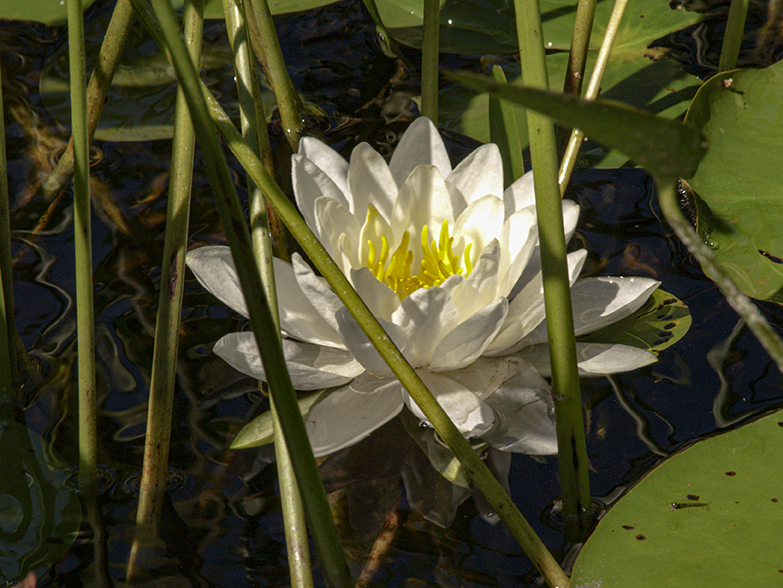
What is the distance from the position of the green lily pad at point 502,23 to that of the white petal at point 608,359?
3.43ft

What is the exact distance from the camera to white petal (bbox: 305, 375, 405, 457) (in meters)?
0.93

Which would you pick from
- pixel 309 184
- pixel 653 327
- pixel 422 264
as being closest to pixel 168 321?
pixel 309 184

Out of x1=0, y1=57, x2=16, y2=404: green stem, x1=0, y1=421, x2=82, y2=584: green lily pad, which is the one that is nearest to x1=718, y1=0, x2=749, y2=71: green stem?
x1=0, y1=57, x2=16, y2=404: green stem

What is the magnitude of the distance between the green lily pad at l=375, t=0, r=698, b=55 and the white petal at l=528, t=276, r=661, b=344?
3.10ft

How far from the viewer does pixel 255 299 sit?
0.50 m

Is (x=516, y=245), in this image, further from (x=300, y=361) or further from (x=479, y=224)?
(x=300, y=361)

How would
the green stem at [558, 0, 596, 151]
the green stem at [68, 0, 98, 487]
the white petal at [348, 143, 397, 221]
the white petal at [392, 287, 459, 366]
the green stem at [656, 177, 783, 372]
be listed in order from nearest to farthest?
1. the green stem at [656, 177, 783, 372]
2. the green stem at [68, 0, 98, 487]
3. the white petal at [392, 287, 459, 366]
4. the white petal at [348, 143, 397, 221]
5. the green stem at [558, 0, 596, 151]

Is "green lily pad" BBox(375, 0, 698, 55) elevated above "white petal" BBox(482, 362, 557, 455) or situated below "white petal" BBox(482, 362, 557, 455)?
above

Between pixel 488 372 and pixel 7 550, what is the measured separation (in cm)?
76

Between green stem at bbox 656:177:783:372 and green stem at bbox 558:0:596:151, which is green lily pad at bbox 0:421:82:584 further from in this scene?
green stem at bbox 558:0:596:151

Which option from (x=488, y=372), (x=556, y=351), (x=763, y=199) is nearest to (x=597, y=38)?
(x=763, y=199)

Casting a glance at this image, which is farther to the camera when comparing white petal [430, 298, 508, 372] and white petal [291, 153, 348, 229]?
white petal [291, 153, 348, 229]

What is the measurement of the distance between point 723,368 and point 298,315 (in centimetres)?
75

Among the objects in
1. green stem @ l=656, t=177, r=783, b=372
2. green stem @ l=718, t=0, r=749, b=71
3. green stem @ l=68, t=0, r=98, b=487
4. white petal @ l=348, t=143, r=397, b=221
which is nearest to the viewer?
green stem @ l=656, t=177, r=783, b=372
